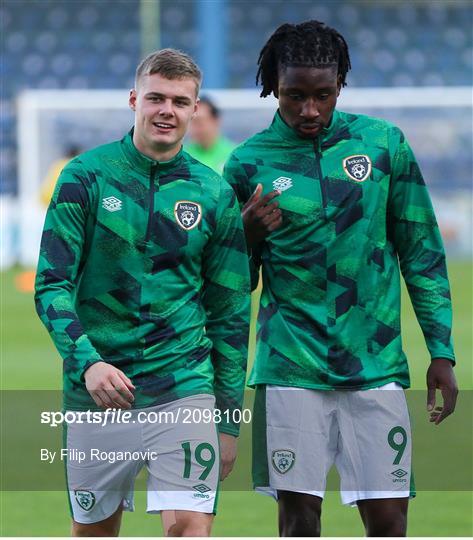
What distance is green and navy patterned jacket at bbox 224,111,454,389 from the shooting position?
3.53 metres

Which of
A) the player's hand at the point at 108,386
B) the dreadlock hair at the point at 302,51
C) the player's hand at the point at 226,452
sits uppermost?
the dreadlock hair at the point at 302,51

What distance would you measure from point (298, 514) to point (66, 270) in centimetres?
97

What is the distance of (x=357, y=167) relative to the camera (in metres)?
3.60

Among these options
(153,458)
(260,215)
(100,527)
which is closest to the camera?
(153,458)

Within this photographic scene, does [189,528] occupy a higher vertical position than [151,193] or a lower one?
lower

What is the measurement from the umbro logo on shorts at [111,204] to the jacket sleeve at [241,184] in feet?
1.55

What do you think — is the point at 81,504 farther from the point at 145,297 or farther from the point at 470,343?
the point at 470,343

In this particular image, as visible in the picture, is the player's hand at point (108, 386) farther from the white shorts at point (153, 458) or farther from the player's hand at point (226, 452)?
the player's hand at point (226, 452)

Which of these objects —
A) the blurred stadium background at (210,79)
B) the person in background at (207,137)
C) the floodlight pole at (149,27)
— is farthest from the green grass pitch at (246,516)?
the floodlight pole at (149,27)

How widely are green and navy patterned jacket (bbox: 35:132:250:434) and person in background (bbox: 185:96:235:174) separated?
553 centimetres

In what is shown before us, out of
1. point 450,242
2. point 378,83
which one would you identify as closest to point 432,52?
point 378,83

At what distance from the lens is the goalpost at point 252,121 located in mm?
19781

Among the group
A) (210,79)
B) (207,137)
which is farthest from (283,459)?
(210,79)

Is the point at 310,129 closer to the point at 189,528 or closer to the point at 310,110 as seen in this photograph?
the point at 310,110
